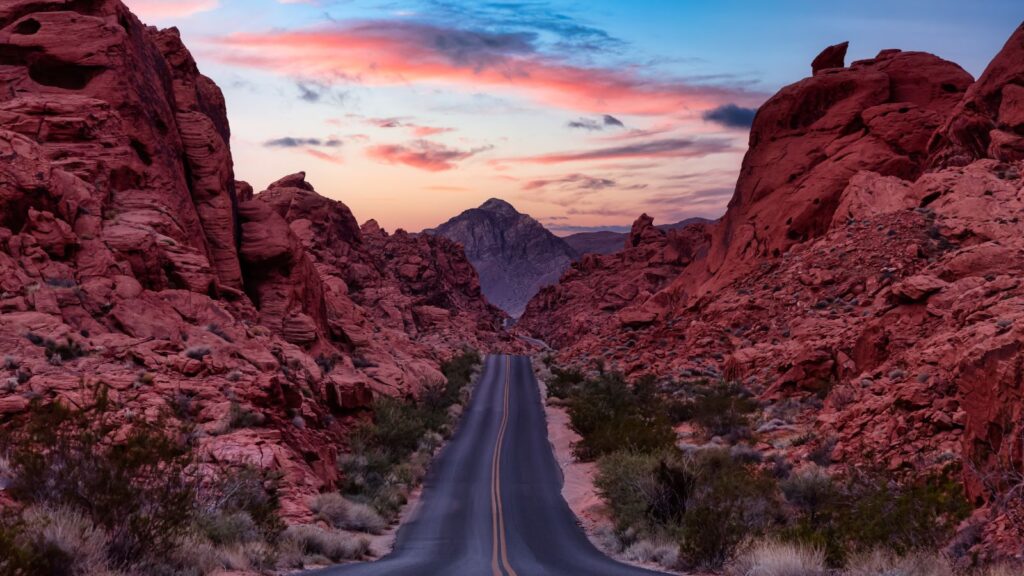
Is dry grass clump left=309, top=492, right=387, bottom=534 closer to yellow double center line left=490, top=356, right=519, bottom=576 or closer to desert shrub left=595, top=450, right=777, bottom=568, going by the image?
yellow double center line left=490, top=356, right=519, bottom=576

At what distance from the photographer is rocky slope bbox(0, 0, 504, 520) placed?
20703 millimetres

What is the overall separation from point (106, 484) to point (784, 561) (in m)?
10.2

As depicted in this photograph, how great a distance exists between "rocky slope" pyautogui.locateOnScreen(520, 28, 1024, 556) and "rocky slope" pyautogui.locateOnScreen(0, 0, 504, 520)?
15.9 meters

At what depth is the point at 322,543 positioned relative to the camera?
1764 cm

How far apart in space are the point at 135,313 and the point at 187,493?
13815 mm

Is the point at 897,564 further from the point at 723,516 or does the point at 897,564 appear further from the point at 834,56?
the point at 834,56

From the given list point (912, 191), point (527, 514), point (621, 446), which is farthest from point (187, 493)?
point (912, 191)

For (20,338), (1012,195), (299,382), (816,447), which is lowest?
(816,447)

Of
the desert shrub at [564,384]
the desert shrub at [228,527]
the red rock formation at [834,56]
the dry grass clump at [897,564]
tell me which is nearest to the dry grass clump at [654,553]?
the dry grass clump at [897,564]

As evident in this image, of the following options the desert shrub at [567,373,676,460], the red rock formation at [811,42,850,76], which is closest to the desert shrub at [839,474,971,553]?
the desert shrub at [567,373,676,460]

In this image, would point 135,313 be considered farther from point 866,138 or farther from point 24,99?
point 866,138

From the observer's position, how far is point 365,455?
98.2 ft

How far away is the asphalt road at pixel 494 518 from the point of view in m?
16.8

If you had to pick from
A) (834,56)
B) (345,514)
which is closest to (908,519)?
(345,514)
